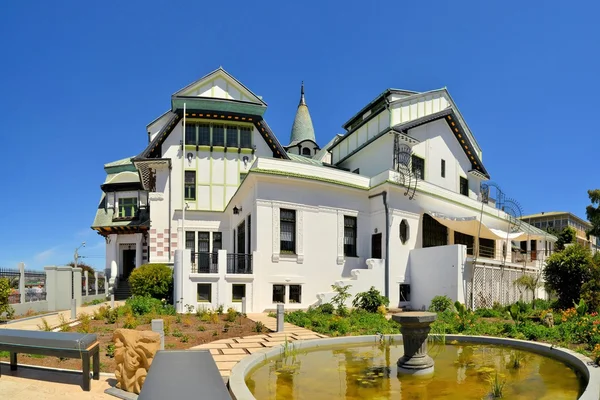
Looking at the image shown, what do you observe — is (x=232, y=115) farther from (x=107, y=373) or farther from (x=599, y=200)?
(x=599, y=200)

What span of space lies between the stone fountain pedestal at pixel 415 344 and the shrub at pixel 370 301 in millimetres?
10102

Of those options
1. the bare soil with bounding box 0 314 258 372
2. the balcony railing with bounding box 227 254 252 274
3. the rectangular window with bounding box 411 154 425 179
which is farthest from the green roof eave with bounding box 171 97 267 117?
the bare soil with bounding box 0 314 258 372

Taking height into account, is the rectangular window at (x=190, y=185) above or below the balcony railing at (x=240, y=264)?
above

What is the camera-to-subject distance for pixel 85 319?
13.7 meters

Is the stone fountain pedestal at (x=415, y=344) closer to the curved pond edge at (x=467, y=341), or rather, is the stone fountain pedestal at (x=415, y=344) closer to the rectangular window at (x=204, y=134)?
the curved pond edge at (x=467, y=341)

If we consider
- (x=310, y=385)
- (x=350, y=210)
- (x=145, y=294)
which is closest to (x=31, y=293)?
(x=145, y=294)

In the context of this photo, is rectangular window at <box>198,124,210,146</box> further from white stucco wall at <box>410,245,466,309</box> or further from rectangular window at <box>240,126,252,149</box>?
white stucco wall at <box>410,245,466,309</box>

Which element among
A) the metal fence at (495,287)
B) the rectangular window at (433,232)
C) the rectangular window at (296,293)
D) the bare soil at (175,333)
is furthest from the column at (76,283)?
the metal fence at (495,287)

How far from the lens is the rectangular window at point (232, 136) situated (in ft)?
85.7

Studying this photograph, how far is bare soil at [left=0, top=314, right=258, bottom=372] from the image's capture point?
9.08 m

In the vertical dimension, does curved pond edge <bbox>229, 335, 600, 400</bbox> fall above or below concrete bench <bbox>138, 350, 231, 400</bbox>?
below

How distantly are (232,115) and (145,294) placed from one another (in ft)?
37.5

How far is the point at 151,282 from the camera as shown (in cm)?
2048

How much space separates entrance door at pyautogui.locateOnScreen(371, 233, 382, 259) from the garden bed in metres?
8.18
